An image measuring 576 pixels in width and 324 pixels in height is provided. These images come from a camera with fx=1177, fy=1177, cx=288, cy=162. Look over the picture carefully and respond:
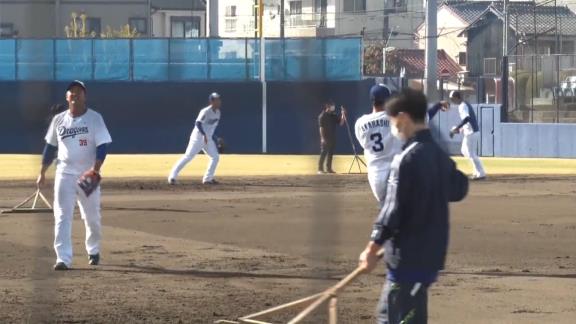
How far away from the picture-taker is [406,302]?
22.0 ft

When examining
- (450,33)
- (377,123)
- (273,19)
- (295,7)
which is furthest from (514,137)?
(450,33)

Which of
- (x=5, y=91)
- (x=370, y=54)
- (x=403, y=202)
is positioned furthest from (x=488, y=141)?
(x=403, y=202)

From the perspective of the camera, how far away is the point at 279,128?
36.7 m

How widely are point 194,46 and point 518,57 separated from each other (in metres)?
10.9

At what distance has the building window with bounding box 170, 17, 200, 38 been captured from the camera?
55.8m

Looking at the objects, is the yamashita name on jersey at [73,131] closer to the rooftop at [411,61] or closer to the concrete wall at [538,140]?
the concrete wall at [538,140]

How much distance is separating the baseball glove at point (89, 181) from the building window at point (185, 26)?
1713 inches

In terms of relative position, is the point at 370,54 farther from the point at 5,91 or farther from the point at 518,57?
the point at 5,91

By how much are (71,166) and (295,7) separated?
3177cm

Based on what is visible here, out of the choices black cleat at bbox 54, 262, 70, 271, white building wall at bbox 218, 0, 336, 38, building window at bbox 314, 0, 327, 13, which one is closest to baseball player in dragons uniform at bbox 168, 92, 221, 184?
black cleat at bbox 54, 262, 70, 271

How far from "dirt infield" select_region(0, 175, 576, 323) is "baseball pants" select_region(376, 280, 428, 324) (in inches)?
109

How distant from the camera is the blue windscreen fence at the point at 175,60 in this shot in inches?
1436

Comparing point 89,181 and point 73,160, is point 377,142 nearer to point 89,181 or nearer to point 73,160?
point 89,181

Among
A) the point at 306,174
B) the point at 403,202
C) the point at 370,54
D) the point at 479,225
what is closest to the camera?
the point at 403,202
